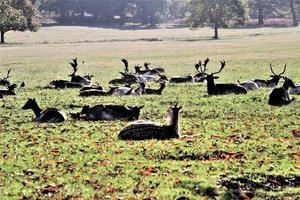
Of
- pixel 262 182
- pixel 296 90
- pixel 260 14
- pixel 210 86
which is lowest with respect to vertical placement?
pixel 262 182

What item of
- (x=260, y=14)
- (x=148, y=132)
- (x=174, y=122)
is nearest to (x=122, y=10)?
(x=260, y=14)

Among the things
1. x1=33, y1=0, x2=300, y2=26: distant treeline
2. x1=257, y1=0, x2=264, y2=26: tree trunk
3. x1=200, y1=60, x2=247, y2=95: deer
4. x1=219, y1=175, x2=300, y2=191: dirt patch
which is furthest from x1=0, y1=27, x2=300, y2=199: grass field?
x1=33, y1=0, x2=300, y2=26: distant treeline

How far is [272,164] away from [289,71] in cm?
2358

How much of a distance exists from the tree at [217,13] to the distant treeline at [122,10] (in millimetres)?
38335

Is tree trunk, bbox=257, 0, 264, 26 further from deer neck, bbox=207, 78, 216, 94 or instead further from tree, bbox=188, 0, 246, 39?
deer neck, bbox=207, 78, 216, 94

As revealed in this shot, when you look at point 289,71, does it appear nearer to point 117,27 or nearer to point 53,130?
point 53,130

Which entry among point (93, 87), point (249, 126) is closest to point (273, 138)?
point (249, 126)

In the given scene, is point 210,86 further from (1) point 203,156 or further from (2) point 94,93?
(1) point 203,156

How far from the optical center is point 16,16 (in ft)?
291

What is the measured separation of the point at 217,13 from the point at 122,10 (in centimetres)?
5072

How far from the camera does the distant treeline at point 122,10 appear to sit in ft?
472

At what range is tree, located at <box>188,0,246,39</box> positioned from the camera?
98312 mm

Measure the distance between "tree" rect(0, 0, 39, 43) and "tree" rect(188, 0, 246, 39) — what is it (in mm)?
25863

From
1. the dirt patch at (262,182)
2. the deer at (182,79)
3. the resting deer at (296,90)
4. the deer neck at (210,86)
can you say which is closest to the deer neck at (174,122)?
the dirt patch at (262,182)
